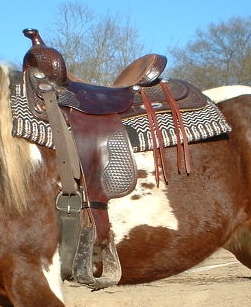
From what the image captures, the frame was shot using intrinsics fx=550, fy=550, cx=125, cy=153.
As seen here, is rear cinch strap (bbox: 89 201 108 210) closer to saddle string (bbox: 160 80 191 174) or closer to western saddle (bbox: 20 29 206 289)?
western saddle (bbox: 20 29 206 289)

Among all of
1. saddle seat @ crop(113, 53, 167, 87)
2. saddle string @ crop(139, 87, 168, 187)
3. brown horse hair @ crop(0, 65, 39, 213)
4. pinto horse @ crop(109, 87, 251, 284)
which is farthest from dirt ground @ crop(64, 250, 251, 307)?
brown horse hair @ crop(0, 65, 39, 213)

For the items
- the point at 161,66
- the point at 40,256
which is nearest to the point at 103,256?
the point at 40,256

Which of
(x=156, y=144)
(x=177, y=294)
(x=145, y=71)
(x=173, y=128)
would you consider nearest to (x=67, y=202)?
(x=156, y=144)

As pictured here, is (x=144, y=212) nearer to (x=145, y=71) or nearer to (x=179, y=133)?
(x=179, y=133)

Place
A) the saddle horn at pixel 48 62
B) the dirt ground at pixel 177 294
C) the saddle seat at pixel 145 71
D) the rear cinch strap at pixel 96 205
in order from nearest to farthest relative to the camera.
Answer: the rear cinch strap at pixel 96 205 → the saddle horn at pixel 48 62 → the saddle seat at pixel 145 71 → the dirt ground at pixel 177 294

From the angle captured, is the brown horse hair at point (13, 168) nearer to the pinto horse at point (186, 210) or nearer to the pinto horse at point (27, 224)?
the pinto horse at point (27, 224)

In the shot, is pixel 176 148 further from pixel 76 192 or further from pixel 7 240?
pixel 7 240

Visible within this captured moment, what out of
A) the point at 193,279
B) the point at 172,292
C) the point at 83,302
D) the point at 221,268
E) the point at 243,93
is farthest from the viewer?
the point at 221,268

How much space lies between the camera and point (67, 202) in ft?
7.71

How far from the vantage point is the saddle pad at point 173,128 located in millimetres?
2479

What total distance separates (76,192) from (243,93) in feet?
3.42

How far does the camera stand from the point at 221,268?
596cm

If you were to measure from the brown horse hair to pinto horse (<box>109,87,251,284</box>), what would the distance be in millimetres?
397

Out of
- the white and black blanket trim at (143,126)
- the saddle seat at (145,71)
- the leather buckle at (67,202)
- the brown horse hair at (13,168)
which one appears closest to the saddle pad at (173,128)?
the white and black blanket trim at (143,126)
